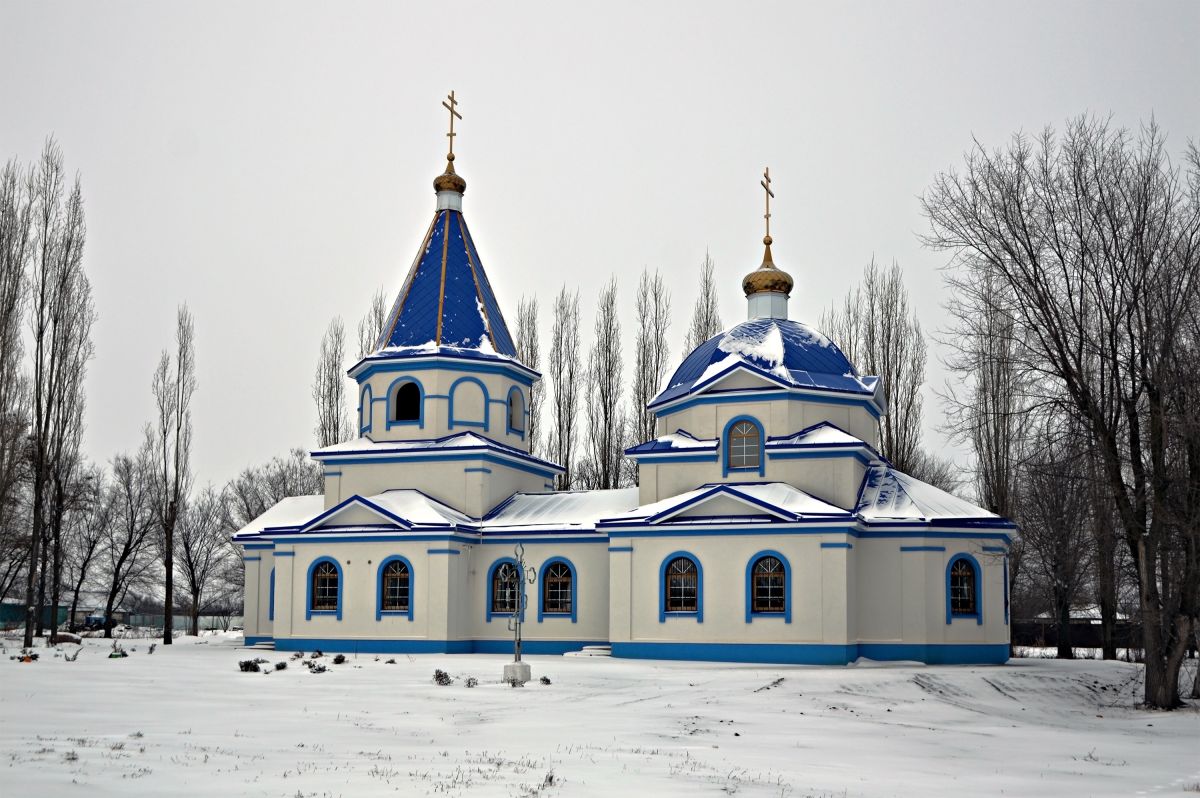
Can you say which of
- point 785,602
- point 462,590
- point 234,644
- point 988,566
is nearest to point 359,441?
point 462,590

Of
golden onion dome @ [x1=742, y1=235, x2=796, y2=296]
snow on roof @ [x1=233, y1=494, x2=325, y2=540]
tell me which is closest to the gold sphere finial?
golden onion dome @ [x1=742, y1=235, x2=796, y2=296]

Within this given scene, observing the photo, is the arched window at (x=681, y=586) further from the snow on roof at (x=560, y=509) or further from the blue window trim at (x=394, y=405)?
the blue window trim at (x=394, y=405)

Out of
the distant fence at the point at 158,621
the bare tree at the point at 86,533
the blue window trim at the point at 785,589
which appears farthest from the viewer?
the distant fence at the point at 158,621

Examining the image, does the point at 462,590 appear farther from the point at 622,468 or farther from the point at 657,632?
the point at 622,468

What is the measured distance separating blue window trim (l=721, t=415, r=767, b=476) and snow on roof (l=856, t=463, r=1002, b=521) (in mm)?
2367

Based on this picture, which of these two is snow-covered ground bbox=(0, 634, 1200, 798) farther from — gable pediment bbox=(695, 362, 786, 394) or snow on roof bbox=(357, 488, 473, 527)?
gable pediment bbox=(695, 362, 786, 394)

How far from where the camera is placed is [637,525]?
26.3m

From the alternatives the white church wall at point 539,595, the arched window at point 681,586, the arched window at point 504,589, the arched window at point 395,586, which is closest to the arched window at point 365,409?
the arched window at point 395,586

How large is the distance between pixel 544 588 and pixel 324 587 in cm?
538

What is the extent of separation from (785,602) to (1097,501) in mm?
7194

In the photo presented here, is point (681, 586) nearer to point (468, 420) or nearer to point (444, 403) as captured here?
point (468, 420)

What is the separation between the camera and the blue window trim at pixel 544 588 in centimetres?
2829

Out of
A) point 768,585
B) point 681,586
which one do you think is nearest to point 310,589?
point 681,586

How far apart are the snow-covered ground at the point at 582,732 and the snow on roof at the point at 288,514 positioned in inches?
357
